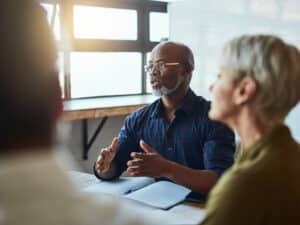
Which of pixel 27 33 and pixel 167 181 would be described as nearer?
pixel 27 33

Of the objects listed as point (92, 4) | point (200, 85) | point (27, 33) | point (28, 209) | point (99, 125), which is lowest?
point (99, 125)

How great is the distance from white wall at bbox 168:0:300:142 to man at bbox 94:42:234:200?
2.62ft

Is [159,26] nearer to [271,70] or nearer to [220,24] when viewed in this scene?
[220,24]

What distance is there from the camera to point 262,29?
3.24 m

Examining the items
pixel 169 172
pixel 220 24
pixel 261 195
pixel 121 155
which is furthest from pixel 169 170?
pixel 220 24

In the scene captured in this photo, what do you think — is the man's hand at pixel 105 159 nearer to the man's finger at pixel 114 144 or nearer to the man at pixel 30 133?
the man's finger at pixel 114 144

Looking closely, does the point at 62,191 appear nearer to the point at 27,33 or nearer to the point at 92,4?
the point at 27,33

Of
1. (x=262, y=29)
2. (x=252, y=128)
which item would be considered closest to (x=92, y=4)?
(x=262, y=29)

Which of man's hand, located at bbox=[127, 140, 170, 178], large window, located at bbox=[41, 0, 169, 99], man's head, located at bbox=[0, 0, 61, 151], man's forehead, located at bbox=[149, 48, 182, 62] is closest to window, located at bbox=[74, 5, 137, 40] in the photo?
large window, located at bbox=[41, 0, 169, 99]

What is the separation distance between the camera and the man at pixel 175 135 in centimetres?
184

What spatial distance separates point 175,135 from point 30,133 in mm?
1746

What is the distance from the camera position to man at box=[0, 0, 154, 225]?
40 centimetres

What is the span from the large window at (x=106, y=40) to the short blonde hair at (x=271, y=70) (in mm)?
2195

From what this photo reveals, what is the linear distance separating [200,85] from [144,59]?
597mm
